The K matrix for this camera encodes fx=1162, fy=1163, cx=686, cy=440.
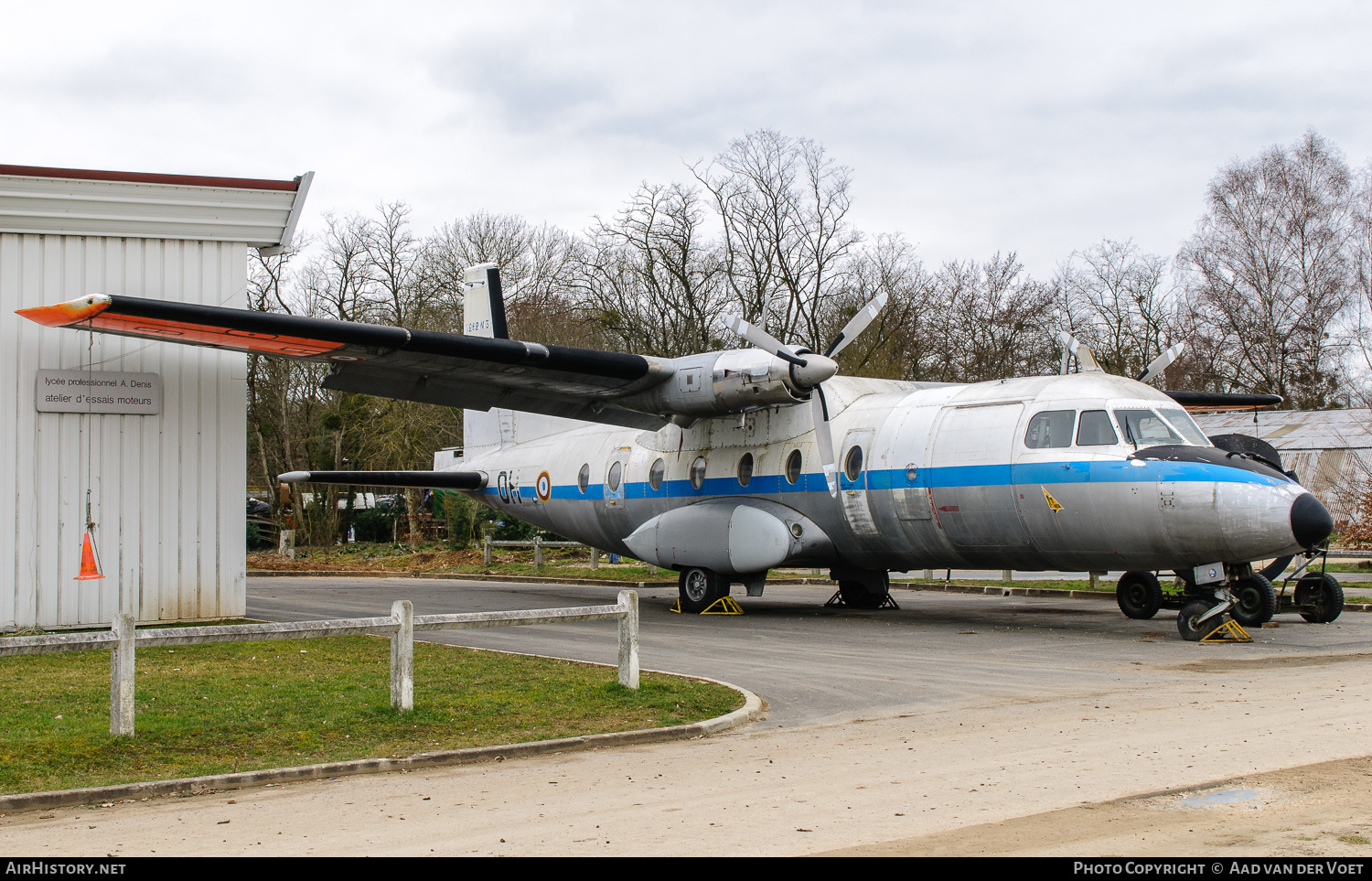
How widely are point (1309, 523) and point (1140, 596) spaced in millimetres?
4586

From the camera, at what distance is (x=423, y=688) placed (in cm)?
1049

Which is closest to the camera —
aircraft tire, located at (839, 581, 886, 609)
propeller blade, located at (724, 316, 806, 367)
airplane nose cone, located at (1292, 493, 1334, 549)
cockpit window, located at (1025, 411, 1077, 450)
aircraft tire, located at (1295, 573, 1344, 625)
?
airplane nose cone, located at (1292, 493, 1334, 549)

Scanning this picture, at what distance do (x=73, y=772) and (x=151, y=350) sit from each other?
1047 centimetres

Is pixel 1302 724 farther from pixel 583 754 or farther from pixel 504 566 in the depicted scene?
pixel 504 566

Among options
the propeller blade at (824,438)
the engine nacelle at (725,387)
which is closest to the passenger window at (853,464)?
the propeller blade at (824,438)

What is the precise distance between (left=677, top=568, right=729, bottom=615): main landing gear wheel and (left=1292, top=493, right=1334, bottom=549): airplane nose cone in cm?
899

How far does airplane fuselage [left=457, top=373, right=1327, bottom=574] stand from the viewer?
14.5m

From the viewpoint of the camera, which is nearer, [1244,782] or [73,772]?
[1244,782]

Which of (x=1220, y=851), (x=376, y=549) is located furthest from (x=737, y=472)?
(x=376, y=549)

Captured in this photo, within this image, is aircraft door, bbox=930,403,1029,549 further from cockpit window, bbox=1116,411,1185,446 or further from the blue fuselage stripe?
cockpit window, bbox=1116,411,1185,446

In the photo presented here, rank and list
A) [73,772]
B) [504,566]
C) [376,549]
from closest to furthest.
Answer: [73,772]
[504,566]
[376,549]

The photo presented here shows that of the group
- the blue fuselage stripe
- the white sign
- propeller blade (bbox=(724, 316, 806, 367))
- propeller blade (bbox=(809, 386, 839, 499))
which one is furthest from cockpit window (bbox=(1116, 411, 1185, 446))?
the white sign

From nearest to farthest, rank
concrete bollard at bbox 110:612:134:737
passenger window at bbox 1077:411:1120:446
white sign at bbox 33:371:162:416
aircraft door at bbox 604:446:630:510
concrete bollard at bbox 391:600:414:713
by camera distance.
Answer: concrete bollard at bbox 110:612:134:737 < concrete bollard at bbox 391:600:414:713 < passenger window at bbox 1077:411:1120:446 < white sign at bbox 33:371:162:416 < aircraft door at bbox 604:446:630:510

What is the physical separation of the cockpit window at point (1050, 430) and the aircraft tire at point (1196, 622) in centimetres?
260
